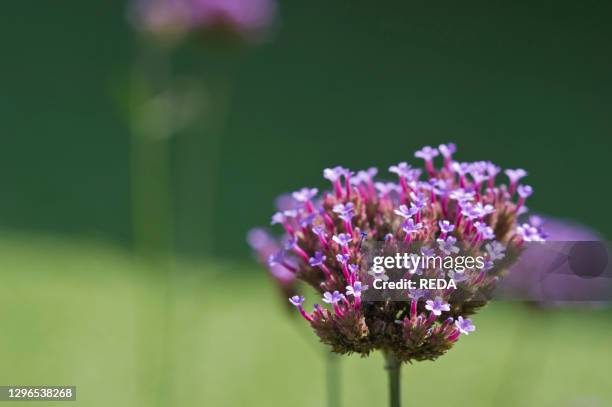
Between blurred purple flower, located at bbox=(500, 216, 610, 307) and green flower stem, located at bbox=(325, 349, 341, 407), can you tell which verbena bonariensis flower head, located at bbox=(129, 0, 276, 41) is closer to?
green flower stem, located at bbox=(325, 349, 341, 407)

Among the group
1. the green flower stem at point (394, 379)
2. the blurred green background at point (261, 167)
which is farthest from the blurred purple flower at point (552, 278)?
the green flower stem at point (394, 379)

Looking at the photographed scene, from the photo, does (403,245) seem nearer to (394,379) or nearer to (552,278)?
(394,379)

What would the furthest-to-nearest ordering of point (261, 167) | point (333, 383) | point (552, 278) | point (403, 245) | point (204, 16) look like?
point (261, 167)
point (204, 16)
point (333, 383)
point (552, 278)
point (403, 245)

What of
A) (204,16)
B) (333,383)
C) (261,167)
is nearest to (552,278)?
(333,383)

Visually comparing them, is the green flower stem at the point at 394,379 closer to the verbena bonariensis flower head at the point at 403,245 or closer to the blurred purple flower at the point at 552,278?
the verbena bonariensis flower head at the point at 403,245

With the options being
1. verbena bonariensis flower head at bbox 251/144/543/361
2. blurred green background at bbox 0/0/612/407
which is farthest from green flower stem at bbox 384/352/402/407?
blurred green background at bbox 0/0/612/407
